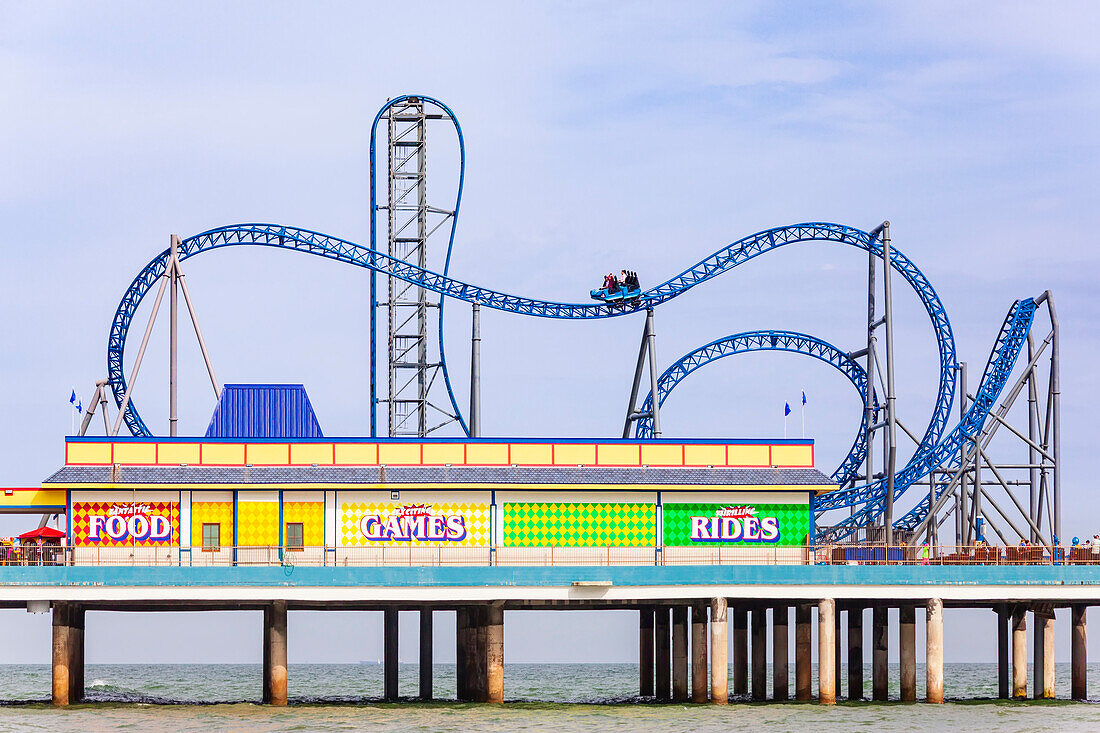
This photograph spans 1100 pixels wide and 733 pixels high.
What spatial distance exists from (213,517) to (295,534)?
2.69 metres

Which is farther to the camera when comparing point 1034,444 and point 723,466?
point 1034,444

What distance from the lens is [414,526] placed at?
190ft

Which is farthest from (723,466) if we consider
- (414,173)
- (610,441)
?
(414,173)

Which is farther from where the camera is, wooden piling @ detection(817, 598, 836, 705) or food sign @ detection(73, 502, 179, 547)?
Answer: food sign @ detection(73, 502, 179, 547)

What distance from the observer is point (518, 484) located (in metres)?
57.8

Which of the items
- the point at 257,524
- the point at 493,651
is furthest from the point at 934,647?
the point at 257,524

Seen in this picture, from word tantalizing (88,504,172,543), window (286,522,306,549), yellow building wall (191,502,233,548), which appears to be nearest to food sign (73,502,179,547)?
word tantalizing (88,504,172,543)

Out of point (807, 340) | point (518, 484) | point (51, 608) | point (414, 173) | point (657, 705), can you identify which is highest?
point (414, 173)

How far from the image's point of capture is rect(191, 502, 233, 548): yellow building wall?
57344mm

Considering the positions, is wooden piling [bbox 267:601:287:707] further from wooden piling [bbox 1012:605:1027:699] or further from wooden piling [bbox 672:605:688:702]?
wooden piling [bbox 1012:605:1027:699]

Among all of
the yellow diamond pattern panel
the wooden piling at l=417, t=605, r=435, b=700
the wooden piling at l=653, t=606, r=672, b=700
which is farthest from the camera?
the wooden piling at l=417, t=605, r=435, b=700

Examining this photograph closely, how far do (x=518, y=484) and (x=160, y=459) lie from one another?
1172 cm

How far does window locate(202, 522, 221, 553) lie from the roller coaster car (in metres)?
21.5

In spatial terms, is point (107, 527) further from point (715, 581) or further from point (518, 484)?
point (715, 581)
